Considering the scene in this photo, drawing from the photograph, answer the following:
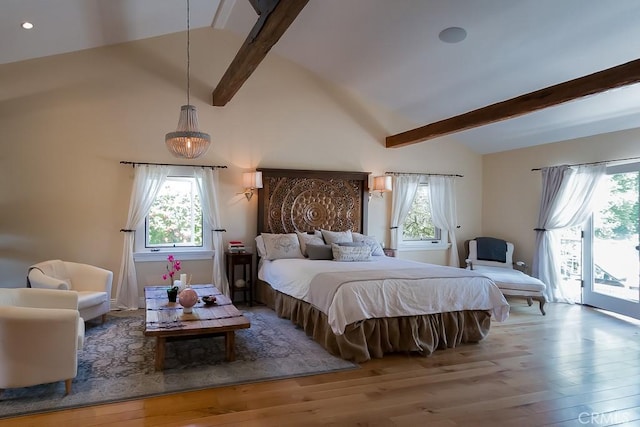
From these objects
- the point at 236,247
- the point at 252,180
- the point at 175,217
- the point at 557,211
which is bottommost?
the point at 236,247

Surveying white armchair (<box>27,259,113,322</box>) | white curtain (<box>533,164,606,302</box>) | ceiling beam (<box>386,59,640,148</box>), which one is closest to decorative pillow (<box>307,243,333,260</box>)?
ceiling beam (<box>386,59,640,148</box>)

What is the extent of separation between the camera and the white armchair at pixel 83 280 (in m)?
4.12

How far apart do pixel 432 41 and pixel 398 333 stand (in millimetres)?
3278

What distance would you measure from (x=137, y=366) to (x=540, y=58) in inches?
203

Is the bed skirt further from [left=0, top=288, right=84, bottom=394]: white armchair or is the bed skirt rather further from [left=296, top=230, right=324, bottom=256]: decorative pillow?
[left=0, top=288, right=84, bottom=394]: white armchair

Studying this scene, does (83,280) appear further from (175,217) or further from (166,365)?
(166,365)

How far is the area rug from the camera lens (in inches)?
110

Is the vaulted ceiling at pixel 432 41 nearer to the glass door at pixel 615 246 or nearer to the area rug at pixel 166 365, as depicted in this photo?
the glass door at pixel 615 246

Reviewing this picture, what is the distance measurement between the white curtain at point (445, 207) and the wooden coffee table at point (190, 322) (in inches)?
171

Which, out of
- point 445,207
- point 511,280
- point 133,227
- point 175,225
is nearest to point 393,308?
point 511,280

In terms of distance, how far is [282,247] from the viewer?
5.43m

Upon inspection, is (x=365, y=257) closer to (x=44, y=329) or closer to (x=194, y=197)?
(x=194, y=197)

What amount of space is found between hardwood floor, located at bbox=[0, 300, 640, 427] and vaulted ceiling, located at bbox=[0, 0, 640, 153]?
262cm

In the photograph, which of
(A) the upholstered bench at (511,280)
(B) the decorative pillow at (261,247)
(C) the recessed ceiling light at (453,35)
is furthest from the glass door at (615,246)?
(B) the decorative pillow at (261,247)
